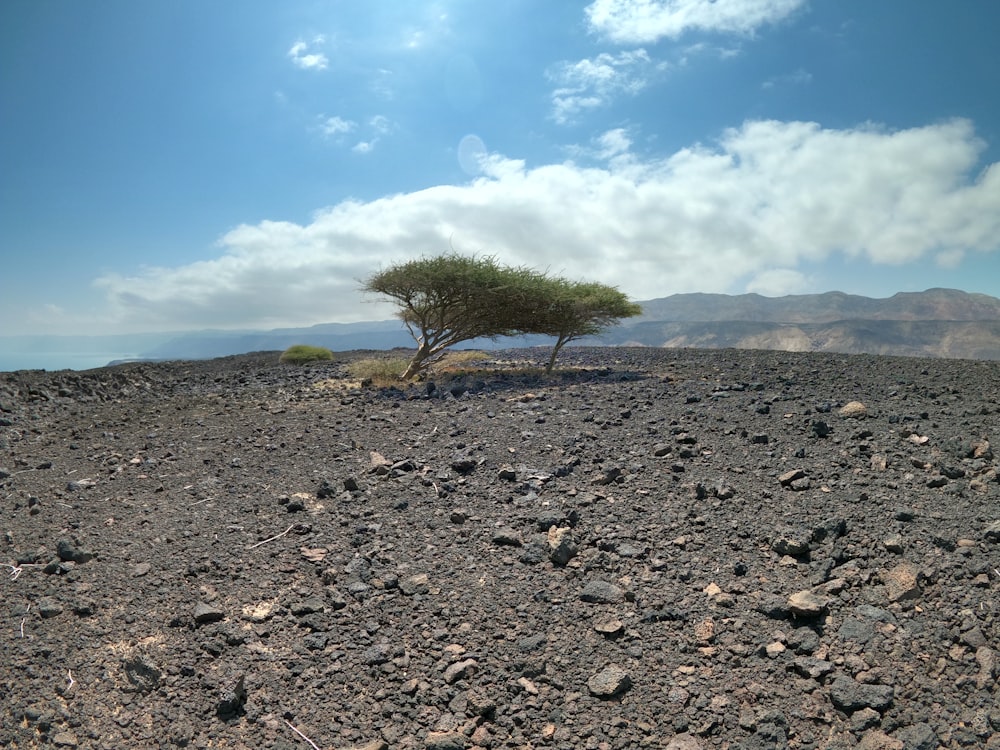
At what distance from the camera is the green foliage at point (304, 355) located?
70.8 feet

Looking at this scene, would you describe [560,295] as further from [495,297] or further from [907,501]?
[907,501]

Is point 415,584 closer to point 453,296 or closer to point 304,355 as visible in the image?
point 453,296

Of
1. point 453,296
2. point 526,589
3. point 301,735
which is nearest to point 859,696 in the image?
point 526,589

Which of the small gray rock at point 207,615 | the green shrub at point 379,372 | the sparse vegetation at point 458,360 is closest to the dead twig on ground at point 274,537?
the small gray rock at point 207,615

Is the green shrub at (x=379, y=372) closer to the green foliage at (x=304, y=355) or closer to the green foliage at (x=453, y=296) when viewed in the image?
the green foliage at (x=453, y=296)

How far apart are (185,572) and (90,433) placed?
6.54 meters

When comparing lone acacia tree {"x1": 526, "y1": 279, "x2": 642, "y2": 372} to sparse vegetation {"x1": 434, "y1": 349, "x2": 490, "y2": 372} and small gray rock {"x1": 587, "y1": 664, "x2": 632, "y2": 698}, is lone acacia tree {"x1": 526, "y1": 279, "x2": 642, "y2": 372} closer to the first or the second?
sparse vegetation {"x1": 434, "y1": 349, "x2": 490, "y2": 372}

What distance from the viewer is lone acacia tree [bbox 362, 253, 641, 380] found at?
1480cm

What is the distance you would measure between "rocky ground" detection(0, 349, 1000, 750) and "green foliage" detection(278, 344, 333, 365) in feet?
46.4

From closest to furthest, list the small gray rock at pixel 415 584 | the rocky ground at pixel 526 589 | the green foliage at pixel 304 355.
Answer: the rocky ground at pixel 526 589 < the small gray rock at pixel 415 584 < the green foliage at pixel 304 355

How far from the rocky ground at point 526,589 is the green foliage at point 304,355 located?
1415cm

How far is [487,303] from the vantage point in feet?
50.8

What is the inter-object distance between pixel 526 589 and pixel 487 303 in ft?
39.6

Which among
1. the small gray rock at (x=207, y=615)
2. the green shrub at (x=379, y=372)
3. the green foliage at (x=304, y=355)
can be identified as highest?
the green foliage at (x=304, y=355)
